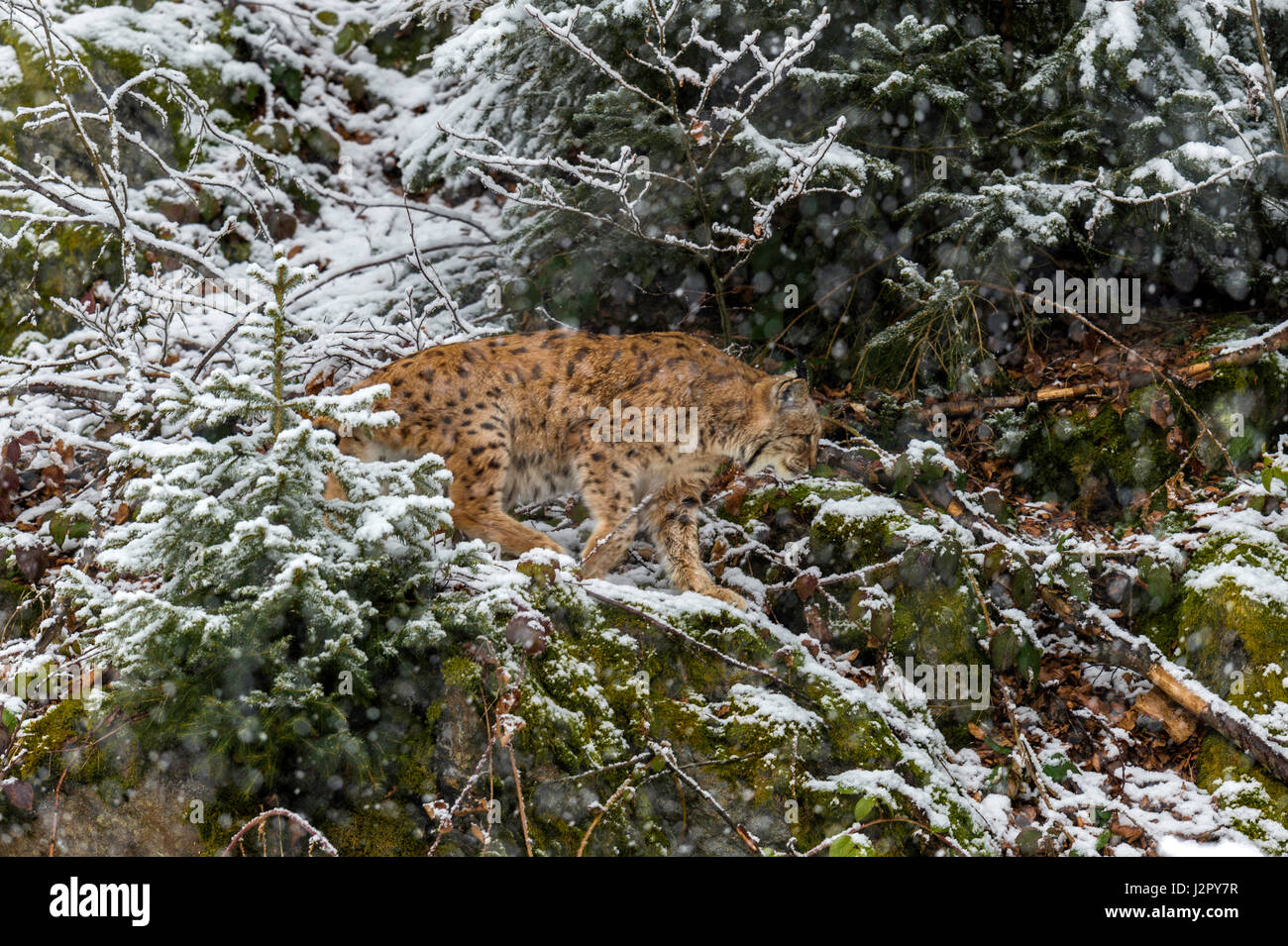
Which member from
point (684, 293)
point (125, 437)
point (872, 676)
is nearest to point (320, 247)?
point (684, 293)

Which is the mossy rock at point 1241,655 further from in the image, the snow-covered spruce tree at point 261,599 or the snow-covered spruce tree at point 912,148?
the snow-covered spruce tree at point 261,599

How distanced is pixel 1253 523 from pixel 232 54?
852 cm

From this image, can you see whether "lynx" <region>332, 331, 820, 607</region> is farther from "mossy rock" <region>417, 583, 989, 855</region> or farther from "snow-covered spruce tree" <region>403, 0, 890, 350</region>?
"snow-covered spruce tree" <region>403, 0, 890, 350</region>

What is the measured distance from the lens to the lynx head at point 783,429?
5645mm

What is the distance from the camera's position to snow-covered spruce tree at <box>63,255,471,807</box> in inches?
129

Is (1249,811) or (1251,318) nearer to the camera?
(1249,811)

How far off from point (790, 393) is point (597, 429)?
3.58 feet

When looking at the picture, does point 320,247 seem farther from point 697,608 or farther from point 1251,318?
point 1251,318

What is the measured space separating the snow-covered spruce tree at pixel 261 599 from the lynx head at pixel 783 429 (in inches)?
99.3

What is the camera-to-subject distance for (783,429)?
Result: 5711mm

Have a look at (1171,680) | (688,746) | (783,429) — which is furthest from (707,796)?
(1171,680)

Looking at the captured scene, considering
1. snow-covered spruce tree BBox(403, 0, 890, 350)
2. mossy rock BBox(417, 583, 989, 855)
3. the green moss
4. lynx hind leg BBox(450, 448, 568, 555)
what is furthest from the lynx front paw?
the green moss

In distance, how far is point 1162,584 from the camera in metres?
5.21

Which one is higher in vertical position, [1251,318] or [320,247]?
[320,247]
